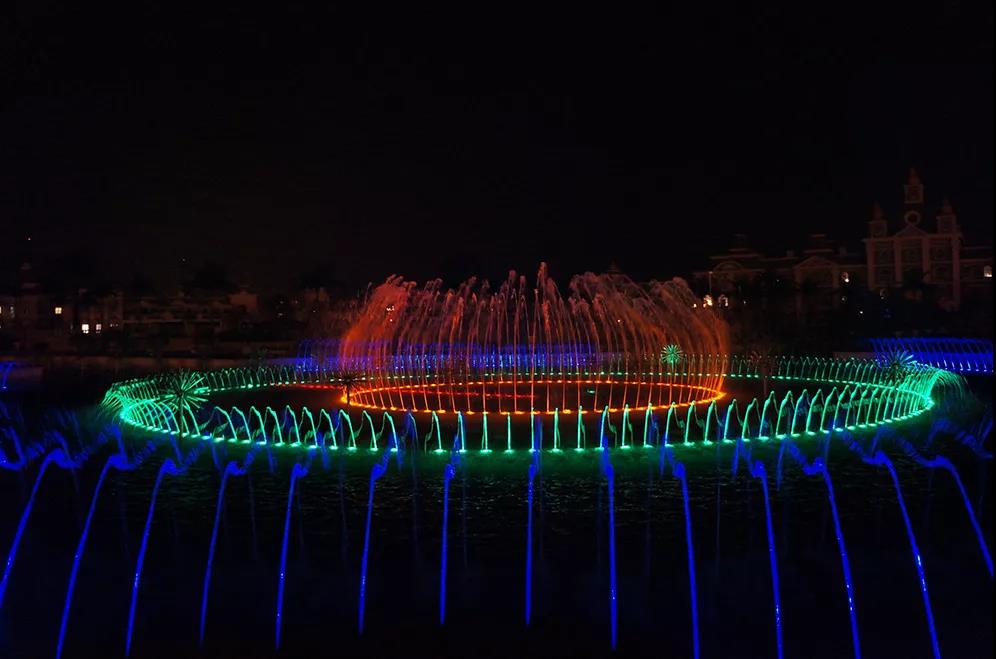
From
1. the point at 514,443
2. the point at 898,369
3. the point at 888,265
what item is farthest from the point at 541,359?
the point at 888,265

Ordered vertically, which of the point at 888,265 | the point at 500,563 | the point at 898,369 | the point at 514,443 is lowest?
the point at 500,563

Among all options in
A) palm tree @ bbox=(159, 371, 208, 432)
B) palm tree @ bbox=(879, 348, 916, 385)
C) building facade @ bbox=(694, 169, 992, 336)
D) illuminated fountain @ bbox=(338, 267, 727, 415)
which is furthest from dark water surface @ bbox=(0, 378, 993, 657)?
building facade @ bbox=(694, 169, 992, 336)

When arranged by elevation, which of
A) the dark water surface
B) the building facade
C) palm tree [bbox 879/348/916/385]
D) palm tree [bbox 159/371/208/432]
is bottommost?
the dark water surface

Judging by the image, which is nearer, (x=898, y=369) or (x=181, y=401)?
(x=181, y=401)

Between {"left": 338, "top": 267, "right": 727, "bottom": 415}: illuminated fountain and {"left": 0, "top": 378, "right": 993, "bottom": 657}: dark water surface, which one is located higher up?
{"left": 338, "top": 267, "right": 727, "bottom": 415}: illuminated fountain

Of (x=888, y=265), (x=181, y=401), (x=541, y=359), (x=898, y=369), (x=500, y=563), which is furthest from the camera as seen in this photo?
(x=888, y=265)

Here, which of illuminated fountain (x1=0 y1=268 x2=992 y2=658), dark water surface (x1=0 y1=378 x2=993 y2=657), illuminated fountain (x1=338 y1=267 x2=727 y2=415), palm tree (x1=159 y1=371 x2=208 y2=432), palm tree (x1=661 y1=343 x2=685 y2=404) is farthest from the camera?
palm tree (x1=661 y1=343 x2=685 y2=404)

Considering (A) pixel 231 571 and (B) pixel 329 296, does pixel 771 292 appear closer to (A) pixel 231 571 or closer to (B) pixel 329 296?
(B) pixel 329 296

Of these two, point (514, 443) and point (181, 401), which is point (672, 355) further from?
point (181, 401)

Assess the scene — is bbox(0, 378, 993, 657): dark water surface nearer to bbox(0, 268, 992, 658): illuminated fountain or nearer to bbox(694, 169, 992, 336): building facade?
bbox(0, 268, 992, 658): illuminated fountain

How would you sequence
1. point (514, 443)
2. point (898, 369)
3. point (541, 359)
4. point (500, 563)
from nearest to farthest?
1. point (500, 563)
2. point (514, 443)
3. point (898, 369)
4. point (541, 359)

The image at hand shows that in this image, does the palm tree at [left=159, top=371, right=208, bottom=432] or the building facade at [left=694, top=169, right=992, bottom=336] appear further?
the building facade at [left=694, top=169, right=992, bottom=336]

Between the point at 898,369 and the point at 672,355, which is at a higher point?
the point at 672,355

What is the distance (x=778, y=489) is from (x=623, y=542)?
324 centimetres
